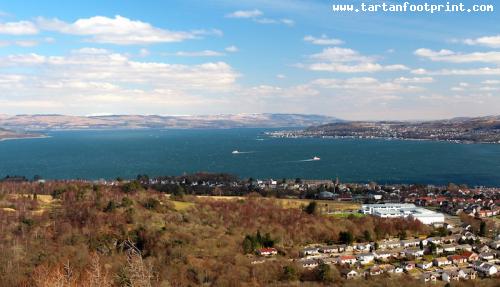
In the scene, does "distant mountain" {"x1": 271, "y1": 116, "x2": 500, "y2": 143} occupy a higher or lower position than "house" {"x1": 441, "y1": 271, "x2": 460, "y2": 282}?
higher

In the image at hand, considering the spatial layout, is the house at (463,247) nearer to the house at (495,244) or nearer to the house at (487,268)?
the house at (495,244)

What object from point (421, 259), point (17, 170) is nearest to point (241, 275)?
point (421, 259)

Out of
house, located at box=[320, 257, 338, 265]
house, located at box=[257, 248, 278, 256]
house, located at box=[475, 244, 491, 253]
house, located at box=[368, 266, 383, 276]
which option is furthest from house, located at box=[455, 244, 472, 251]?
house, located at box=[257, 248, 278, 256]

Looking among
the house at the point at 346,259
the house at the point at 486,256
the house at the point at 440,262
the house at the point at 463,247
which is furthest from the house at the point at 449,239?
the house at the point at 346,259

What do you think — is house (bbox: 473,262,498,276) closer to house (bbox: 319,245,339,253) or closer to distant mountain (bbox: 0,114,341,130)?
house (bbox: 319,245,339,253)

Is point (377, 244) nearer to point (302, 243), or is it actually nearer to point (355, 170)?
point (302, 243)

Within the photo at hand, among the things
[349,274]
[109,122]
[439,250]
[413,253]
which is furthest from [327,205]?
[109,122]
